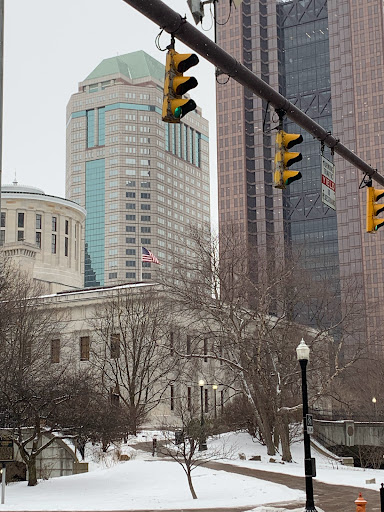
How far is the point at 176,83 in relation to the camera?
9289mm

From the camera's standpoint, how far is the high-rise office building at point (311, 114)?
529 feet

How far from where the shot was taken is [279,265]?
4369 cm

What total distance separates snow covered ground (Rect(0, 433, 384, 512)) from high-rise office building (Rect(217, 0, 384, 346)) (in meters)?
119

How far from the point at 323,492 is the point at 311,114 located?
169 m

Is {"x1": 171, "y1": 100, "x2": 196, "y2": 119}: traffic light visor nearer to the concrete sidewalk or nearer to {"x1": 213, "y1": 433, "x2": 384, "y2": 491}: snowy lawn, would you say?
the concrete sidewalk

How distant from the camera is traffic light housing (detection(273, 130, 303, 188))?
39.1 feet

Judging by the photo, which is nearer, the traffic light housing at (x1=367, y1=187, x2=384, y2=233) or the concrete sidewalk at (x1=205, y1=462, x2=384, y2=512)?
the traffic light housing at (x1=367, y1=187, x2=384, y2=233)

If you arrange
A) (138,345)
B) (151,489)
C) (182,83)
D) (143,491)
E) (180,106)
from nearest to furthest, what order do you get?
(182,83), (180,106), (143,491), (151,489), (138,345)

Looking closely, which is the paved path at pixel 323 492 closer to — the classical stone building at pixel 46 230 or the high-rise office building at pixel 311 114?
the classical stone building at pixel 46 230

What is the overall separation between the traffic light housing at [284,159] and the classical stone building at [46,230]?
101 m

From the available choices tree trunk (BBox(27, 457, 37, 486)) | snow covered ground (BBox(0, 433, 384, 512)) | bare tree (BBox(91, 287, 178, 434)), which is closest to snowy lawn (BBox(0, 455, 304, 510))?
snow covered ground (BBox(0, 433, 384, 512))

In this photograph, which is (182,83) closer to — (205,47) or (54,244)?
(205,47)

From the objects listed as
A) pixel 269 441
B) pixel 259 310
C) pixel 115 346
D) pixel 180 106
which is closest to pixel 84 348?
pixel 115 346

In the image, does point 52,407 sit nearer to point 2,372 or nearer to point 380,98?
point 2,372
